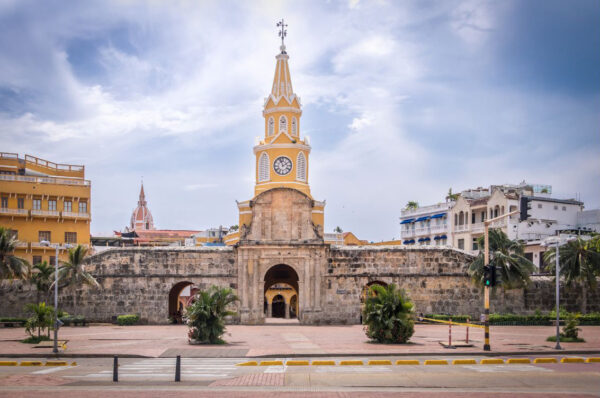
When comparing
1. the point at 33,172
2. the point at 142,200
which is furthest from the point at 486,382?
the point at 142,200

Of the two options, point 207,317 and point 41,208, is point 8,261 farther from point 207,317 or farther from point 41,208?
point 207,317

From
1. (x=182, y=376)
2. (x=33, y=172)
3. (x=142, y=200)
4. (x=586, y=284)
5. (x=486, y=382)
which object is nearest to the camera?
(x=486, y=382)

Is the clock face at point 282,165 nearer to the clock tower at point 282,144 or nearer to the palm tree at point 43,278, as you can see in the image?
the clock tower at point 282,144

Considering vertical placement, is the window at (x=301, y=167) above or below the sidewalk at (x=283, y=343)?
above

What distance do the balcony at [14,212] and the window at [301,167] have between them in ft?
77.5

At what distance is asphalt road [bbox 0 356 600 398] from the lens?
16.6 metres

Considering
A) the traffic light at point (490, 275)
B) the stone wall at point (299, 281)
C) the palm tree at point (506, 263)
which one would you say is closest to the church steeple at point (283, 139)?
the stone wall at point (299, 281)

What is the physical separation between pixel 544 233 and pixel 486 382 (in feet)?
152

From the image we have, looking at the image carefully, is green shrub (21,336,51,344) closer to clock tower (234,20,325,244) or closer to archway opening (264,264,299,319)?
clock tower (234,20,325,244)

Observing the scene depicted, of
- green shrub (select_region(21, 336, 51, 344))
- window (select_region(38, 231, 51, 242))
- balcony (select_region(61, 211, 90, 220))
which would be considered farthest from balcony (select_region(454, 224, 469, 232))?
green shrub (select_region(21, 336, 51, 344))

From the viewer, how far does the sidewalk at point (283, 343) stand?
25953 millimetres

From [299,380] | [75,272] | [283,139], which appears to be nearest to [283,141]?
[283,139]

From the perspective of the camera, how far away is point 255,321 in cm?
4409

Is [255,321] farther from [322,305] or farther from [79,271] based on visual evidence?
[79,271]
